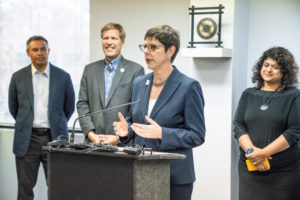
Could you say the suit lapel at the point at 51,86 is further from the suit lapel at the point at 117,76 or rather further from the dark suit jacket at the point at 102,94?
the suit lapel at the point at 117,76

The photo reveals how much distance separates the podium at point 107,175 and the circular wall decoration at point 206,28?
2032mm

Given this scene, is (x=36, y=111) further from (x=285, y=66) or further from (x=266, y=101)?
(x=285, y=66)

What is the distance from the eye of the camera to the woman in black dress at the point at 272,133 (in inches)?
151

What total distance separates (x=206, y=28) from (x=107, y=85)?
981 millimetres

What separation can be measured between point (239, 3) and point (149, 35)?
68.6 inches

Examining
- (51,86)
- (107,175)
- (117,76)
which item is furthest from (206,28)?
(107,175)

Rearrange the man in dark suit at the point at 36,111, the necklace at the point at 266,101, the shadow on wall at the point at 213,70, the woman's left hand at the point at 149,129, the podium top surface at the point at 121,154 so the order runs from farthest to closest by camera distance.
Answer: the man in dark suit at the point at 36,111, the shadow on wall at the point at 213,70, the necklace at the point at 266,101, the woman's left hand at the point at 149,129, the podium top surface at the point at 121,154

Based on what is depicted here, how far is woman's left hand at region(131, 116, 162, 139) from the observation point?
2604 millimetres

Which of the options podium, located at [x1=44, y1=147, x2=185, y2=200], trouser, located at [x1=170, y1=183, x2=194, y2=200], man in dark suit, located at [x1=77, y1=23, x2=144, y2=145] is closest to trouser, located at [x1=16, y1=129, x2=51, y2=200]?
man in dark suit, located at [x1=77, y1=23, x2=144, y2=145]


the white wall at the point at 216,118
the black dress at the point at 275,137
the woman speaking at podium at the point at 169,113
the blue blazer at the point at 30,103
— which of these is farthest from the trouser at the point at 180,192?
the blue blazer at the point at 30,103

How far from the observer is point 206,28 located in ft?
14.3

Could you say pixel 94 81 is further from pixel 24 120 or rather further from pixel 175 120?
pixel 175 120

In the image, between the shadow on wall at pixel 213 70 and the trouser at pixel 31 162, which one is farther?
the trouser at pixel 31 162

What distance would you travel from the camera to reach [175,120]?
2.83 m
